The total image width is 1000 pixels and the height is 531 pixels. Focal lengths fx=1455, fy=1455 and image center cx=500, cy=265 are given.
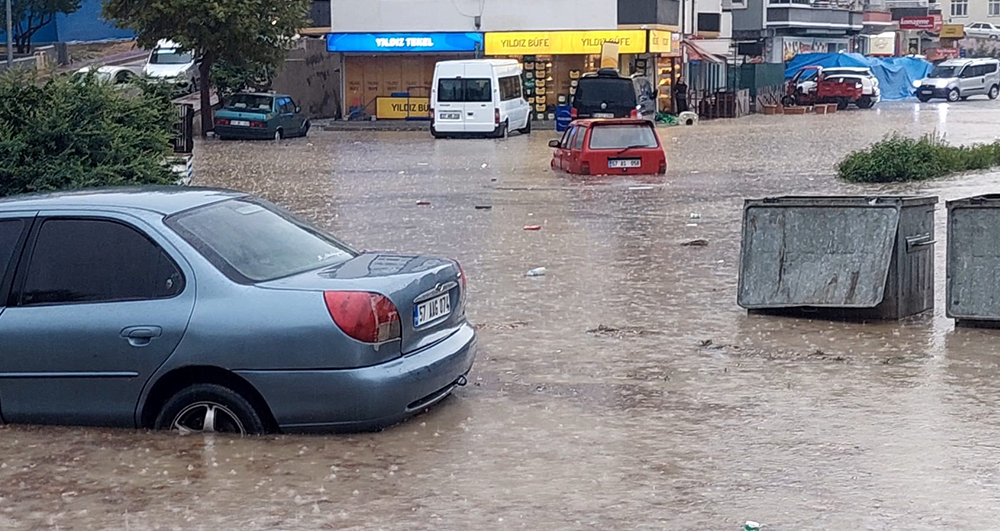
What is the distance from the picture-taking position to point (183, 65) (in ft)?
155

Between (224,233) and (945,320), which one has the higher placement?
(224,233)

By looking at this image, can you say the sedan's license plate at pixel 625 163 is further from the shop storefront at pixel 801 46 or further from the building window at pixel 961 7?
the building window at pixel 961 7

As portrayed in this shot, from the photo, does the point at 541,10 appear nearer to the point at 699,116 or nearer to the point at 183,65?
the point at 699,116

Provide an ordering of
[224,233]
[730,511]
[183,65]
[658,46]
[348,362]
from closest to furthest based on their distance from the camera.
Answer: [730,511], [348,362], [224,233], [183,65], [658,46]

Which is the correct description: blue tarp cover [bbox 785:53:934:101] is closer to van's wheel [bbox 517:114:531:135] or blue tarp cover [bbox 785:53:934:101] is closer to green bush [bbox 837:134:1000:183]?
van's wheel [bbox 517:114:531:135]

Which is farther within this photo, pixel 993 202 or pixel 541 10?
pixel 541 10

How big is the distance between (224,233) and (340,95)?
1740 inches

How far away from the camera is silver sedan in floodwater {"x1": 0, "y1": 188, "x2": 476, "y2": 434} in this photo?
23.1ft

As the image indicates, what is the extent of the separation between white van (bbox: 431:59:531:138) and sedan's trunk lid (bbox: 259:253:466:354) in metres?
32.1

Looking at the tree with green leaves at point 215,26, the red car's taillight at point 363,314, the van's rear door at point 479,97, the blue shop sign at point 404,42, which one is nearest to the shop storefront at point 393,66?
the blue shop sign at point 404,42

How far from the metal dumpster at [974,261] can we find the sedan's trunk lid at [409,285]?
13.6 ft

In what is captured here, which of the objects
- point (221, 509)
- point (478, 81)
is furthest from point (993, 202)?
point (478, 81)

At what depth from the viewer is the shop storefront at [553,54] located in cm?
4906

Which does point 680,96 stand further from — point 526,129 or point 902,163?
point 902,163
